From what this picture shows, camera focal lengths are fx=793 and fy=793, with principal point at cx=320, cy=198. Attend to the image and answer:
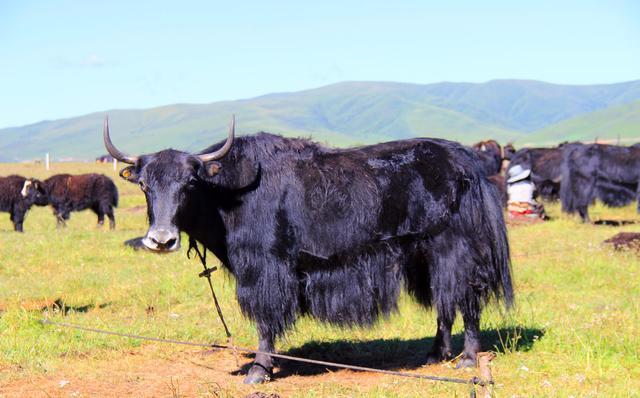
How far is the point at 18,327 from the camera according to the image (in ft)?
23.5

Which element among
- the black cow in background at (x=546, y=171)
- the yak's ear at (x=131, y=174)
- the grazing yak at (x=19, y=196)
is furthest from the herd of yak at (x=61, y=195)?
the yak's ear at (x=131, y=174)

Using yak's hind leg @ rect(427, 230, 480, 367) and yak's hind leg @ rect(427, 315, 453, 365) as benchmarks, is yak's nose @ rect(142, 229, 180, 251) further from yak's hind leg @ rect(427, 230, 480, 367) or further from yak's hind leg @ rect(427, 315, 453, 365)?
yak's hind leg @ rect(427, 315, 453, 365)

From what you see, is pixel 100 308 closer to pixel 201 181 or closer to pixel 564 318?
pixel 201 181

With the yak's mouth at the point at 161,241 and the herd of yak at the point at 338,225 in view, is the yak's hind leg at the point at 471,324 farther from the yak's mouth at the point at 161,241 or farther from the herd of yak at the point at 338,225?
the yak's mouth at the point at 161,241

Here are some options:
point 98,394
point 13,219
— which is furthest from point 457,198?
point 13,219

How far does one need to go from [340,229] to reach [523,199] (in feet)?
38.0

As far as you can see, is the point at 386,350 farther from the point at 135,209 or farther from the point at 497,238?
the point at 135,209

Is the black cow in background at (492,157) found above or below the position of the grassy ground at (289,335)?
above

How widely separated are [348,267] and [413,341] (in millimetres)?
1436

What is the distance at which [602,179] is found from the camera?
1652 centimetres

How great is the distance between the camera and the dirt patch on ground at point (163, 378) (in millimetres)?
5172

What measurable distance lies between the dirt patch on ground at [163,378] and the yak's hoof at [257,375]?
0.06 metres

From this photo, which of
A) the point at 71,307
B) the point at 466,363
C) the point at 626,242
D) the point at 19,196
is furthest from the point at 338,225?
the point at 19,196

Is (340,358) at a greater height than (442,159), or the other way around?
(442,159)
